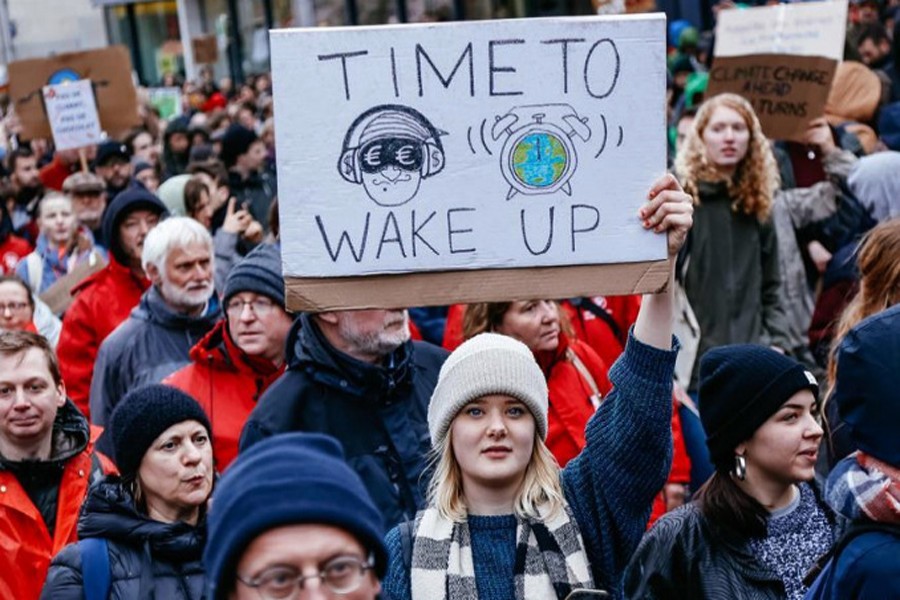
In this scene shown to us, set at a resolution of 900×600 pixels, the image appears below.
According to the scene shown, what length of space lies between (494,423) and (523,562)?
0.34 metres

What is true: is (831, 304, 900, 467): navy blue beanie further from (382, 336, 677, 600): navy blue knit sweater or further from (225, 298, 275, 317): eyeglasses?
(225, 298, 275, 317): eyeglasses

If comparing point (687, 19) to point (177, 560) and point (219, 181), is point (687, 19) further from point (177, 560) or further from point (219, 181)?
point (177, 560)

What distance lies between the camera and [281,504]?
2.41 m

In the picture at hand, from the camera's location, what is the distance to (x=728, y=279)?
24.3ft

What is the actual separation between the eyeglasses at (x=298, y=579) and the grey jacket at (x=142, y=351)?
13.6 ft

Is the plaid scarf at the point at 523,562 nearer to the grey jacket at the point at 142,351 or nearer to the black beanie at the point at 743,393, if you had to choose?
the black beanie at the point at 743,393

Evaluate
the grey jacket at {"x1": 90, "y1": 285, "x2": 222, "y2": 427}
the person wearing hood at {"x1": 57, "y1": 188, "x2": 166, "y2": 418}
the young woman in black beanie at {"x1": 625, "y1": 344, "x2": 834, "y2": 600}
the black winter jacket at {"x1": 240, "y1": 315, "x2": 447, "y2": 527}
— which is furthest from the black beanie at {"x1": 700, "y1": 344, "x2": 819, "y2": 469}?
the person wearing hood at {"x1": 57, "y1": 188, "x2": 166, "y2": 418}

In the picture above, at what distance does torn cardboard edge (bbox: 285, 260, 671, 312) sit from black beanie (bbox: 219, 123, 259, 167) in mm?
8885

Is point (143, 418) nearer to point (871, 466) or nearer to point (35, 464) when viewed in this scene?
point (35, 464)

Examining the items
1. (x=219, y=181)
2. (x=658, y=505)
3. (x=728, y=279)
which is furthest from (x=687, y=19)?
(x=658, y=505)

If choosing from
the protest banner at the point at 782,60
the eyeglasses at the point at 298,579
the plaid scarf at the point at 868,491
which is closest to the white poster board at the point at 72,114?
the protest banner at the point at 782,60

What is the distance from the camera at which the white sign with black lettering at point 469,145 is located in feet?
11.9

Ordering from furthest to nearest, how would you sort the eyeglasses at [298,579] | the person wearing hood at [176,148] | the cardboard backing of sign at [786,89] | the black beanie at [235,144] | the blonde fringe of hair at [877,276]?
the person wearing hood at [176,148]
the black beanie at [235,144]
the cardboard backing of sign at [786,89]
the blonde fringe of hair at [877,276]
the eyeglasses at [298,579]

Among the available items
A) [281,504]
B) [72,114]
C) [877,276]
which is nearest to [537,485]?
[281,504]
